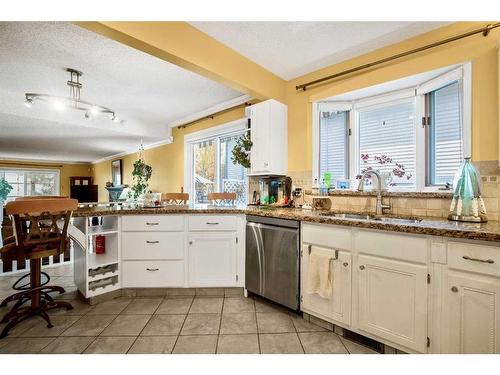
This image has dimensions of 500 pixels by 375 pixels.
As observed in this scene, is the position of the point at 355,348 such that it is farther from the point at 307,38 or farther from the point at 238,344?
the point at 307,38

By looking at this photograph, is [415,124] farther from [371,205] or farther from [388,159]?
[371,205]

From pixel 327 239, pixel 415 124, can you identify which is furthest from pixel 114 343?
pixel 415 124

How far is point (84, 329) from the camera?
72.7 inches

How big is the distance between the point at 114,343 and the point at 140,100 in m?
3.14

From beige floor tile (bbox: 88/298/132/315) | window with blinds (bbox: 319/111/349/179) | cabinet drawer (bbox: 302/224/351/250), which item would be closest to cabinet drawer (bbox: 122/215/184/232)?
beige floor tile (bbox: 88/298/132/315)

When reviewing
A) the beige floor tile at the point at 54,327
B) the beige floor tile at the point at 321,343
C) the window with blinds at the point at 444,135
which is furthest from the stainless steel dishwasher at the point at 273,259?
the beige floor tile at the point at 54,327

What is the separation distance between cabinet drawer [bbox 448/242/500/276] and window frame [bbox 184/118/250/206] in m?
2.32

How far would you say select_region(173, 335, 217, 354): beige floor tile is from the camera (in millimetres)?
1595

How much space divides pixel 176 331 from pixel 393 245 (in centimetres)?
168

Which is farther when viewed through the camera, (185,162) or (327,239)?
(185,162)

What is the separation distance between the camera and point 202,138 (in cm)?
428

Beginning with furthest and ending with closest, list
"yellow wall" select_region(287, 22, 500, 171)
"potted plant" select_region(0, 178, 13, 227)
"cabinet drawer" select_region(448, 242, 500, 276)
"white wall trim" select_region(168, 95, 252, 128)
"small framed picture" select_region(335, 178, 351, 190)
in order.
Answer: "potted plant" select_region(0, 178, 13, 227) < "white wall trim" select_region(168, 95, 252, 128) < "small framed picture" select_region(335, 178, 351, 190) < "yellow wall" select_region(287, 22, 500, 171) < "cabinet drawer" select_region(448, 242, 500, 276)

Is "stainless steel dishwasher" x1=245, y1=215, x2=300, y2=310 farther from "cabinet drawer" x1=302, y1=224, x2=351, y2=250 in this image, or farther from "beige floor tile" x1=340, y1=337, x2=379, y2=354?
"beige floor tile" x1=340, y1=337, x2=379, y2=354

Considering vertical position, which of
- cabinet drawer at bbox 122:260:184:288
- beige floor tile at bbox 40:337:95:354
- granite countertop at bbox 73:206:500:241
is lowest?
beige floor tile at bbox 40:337:95:354
